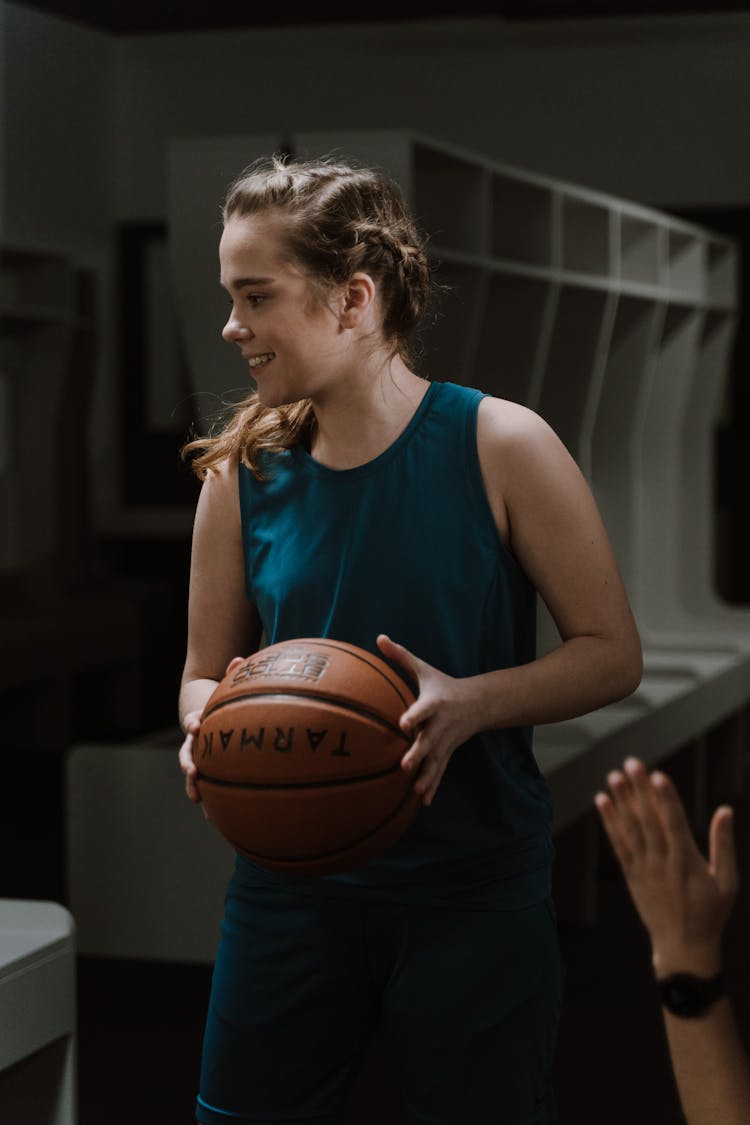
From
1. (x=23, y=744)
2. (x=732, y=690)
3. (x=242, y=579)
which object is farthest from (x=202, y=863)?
(x=23, y=744)

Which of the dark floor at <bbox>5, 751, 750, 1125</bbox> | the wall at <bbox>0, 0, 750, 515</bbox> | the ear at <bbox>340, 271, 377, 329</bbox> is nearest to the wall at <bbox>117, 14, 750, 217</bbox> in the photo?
the wall at <bbox>0, 0, 750, 515</bbox>

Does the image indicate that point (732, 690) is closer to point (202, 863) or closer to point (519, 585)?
point (202, 863)

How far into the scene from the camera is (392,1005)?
1450 millimetres

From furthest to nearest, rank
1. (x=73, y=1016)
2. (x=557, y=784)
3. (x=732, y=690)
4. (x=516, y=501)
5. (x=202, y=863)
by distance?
(x=732, y=690) < (x=202, y=863) < (x=557, y=784) < (x=73, y=1016) < (x=516, y=501)

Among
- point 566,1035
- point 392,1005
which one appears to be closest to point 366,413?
point 392,1005

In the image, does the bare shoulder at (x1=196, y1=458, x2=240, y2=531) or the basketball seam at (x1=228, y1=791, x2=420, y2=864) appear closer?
the basketball seam at (x1=228, y1=791, x2=420, y2=864)

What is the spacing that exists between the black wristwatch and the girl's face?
60cm

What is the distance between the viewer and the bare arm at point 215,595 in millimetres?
1544

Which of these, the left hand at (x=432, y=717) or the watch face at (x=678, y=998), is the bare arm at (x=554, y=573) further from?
the watch face at (x=678, y=998)

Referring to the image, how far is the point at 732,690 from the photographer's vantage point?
353 cm

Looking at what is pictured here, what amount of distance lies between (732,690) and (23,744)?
10.5 ft

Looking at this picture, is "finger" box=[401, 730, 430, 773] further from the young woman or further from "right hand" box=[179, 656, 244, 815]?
"right hand" box=[179, 656, 244, 815]

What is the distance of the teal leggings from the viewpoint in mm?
1446

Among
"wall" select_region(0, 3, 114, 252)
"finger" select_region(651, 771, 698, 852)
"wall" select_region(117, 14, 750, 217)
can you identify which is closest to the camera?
"finger" select_region(651, 771, 698, 852)
